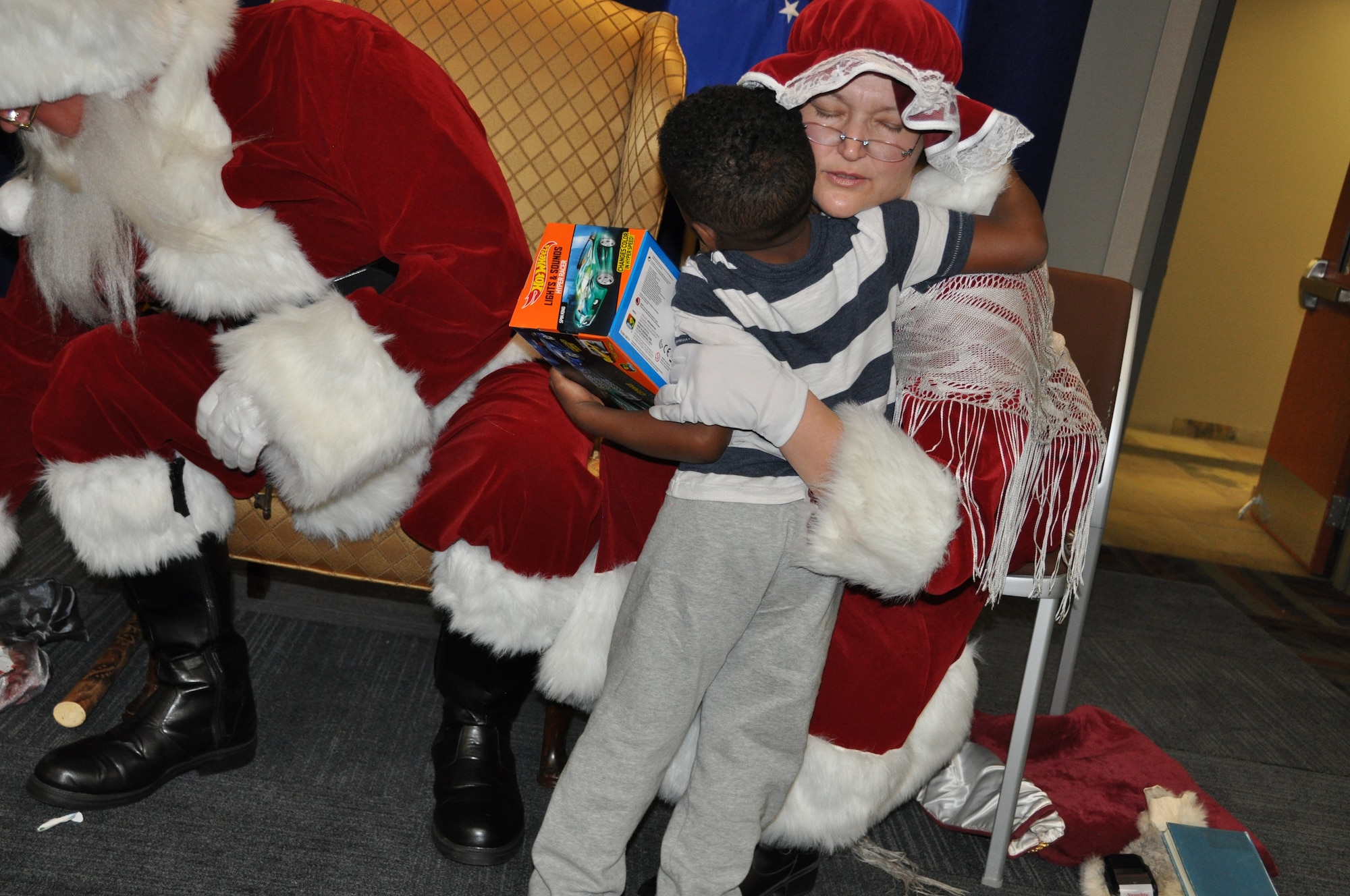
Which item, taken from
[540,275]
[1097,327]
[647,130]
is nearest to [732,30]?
[647,130]

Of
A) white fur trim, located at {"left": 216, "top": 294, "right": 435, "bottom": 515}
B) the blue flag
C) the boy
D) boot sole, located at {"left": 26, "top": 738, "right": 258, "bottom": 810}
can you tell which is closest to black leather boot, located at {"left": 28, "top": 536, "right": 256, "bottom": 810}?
boot sole, located at {"left": 26, "top": 738, "right": 258, "bottom": 810}

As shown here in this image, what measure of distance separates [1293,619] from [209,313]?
3.03 m

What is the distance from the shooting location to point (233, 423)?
125 centimetres

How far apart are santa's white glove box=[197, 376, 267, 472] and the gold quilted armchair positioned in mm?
715

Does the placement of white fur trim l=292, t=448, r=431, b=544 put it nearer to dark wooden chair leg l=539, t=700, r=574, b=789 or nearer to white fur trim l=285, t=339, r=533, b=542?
white fur trim l=285, t=339, r=533, b=542

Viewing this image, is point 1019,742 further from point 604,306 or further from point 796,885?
point 604,306

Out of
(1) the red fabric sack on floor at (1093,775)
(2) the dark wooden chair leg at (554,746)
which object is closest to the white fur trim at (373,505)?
(2) the dark wooden chair leg at (554,746)

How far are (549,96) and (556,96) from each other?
15 mm

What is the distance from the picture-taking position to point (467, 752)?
1.45 m

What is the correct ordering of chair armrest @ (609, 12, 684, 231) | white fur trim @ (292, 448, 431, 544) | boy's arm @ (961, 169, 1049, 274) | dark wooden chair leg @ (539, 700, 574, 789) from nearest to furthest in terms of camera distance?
boy's arm @ (961, 169, 1049, 274)
white fur trim @ (292, 448, 431, 544)
dark wooden chair leg @ (539, 700, 574, 789)
chair armrest @ (609, 12, 684, 231)

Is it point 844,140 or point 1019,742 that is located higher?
point 844,140

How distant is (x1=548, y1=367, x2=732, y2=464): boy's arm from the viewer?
1.06 metres

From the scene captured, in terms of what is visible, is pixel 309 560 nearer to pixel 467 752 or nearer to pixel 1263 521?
pixel 467 752

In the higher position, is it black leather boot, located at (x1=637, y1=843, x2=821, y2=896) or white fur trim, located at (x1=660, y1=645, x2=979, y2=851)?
white fur trim, located at (x1=660, y1=645, x2=979, y2=851)
